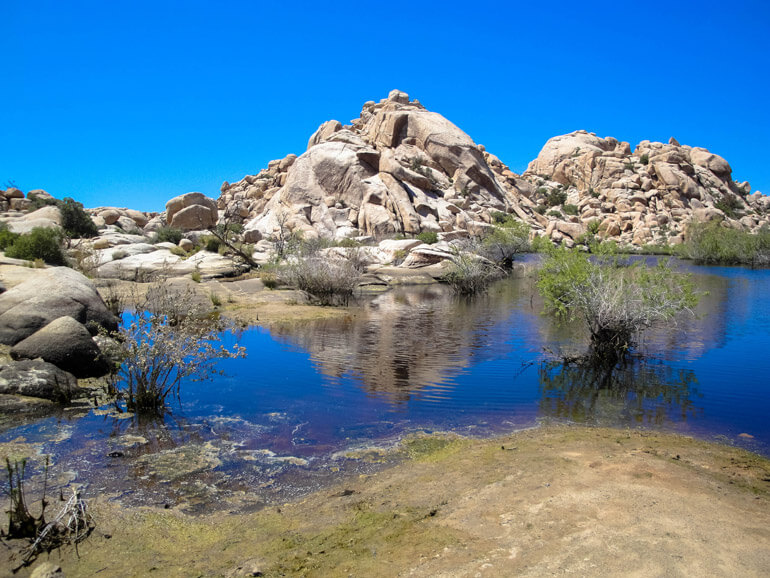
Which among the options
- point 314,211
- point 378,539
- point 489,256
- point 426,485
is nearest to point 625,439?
point 426,485

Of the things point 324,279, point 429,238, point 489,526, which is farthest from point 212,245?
point 489,526

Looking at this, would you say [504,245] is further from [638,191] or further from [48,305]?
[638,191]

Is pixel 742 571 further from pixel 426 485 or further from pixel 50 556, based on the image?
pixel 50 556

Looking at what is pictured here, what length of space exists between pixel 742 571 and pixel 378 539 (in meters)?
2.33

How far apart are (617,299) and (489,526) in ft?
23.7

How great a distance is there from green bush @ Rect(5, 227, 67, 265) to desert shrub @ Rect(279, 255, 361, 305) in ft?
30.2

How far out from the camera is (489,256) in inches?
1336

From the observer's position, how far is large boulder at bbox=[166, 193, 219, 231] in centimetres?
4775

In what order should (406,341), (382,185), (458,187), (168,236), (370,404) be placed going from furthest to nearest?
(458,187), (382,185), (168,236), (406,341), (370,404)

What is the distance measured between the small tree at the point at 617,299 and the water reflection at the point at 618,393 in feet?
1.78

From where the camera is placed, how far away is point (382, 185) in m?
52.2

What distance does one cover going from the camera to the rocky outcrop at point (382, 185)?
164 feet

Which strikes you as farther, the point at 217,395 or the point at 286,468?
the point at 217,395

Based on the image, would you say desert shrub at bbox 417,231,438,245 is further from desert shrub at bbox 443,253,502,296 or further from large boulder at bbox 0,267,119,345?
large boulder at bbox 0,267,119,345
